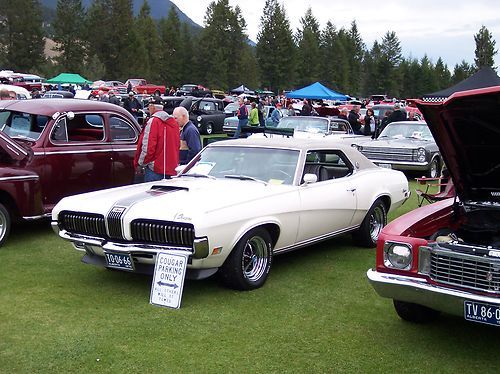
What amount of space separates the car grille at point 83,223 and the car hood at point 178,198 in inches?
2.3

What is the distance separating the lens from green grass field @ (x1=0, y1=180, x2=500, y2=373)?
4.11 meters

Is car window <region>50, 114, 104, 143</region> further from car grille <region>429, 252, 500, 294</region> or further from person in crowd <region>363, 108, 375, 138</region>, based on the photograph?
person in crowd <region>363, 108, 375, 138</region>

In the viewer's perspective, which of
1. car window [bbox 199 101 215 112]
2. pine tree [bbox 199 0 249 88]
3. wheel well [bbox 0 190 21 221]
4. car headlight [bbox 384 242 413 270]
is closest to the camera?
car headlight [bbox 384 242 413 270]

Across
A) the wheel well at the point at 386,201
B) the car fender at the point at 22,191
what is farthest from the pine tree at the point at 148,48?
the wheel well at the point at 386,201

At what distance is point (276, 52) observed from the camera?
78312 millimetres

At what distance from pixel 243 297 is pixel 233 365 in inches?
56.2

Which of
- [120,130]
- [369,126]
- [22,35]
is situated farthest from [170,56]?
[120,130]

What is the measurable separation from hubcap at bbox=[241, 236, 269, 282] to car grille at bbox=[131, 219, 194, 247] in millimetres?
803

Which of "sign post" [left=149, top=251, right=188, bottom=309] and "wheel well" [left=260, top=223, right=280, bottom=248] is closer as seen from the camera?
"sign post" [left=149, top=251, right=188, bottom=309]

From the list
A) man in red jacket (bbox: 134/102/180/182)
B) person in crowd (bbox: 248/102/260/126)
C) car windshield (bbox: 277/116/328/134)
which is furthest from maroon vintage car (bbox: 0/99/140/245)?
person in crowd (bbox: 248/102/260/126)

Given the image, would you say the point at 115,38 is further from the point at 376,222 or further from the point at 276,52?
the point at 376,222

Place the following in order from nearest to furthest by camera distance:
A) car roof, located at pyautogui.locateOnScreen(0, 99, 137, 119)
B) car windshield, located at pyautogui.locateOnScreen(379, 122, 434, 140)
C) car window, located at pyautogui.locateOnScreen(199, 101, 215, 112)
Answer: car roof, located at pyautogui.locateOnScreen(0, 99, 137, 119), car windshield, located at pyautogui.locateOnScreen(379, 122, 434, 140), car window, located at pyautogui.locateOnScreen(199, 101, 215, 112)

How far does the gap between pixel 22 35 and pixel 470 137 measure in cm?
7624

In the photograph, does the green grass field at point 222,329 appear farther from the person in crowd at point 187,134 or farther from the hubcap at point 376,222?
the person in crowd at point 187,134
